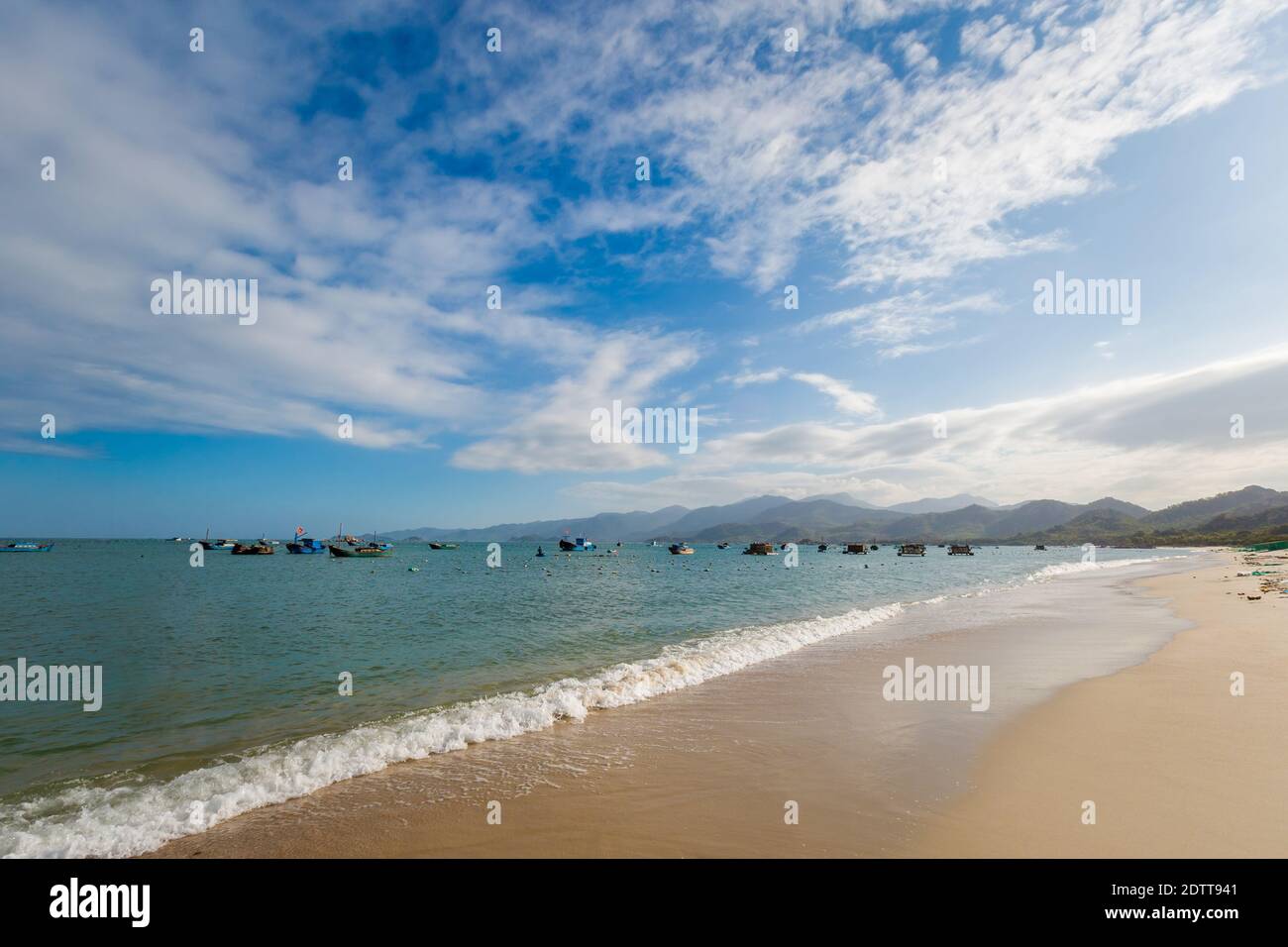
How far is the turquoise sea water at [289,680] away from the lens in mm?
8008

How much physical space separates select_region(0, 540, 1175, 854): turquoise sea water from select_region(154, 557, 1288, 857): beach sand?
981 millimetres

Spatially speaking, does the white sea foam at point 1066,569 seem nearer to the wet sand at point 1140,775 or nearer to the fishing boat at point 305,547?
the wet sand at point 1140,775

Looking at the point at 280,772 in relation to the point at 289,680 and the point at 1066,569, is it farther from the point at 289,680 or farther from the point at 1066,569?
the point at 1066,569

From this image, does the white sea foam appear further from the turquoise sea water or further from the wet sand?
the wet sand

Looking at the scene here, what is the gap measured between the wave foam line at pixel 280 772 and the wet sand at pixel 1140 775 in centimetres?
758

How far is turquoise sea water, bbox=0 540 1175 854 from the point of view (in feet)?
26.3

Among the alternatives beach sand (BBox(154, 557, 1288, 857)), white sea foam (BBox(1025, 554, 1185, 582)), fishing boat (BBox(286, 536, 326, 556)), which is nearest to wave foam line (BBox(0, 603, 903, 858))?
beach sand (BBox(154, 557, 1288, 857))

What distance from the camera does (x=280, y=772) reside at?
8.48 metres

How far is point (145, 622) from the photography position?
81.3ft

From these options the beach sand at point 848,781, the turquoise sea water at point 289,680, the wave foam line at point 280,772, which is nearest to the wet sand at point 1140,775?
the beach sand at point 848,781
